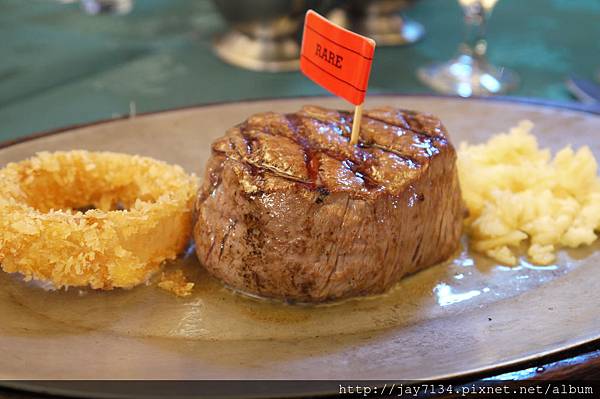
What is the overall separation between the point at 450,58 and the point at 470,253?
261 centimetres

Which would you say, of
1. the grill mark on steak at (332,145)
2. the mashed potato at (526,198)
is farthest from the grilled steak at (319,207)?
the mashed potato at (526,198)

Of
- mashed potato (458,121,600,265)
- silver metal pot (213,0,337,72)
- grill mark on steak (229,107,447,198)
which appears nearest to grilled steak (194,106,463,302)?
grill mark on steak (229,107,447,198)

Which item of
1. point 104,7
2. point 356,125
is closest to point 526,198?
point 356,125

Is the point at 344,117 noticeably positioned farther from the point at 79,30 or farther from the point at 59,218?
the point at 79,30

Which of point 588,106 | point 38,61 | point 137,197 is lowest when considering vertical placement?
point 38,61

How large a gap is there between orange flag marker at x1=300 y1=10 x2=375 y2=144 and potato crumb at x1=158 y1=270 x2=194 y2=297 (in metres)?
0.73

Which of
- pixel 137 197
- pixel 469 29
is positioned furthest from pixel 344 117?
pixel 469 29

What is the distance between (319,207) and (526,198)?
3.22 feet

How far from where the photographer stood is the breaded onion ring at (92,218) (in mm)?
2023

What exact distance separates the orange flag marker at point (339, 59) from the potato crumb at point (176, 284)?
Answer: 2.40ft

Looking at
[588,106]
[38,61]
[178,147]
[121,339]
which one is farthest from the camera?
[38,61]

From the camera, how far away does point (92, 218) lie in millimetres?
2051

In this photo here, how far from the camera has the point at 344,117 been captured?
2396mm

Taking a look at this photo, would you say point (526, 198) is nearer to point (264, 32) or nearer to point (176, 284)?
Result: point (176, 284)
